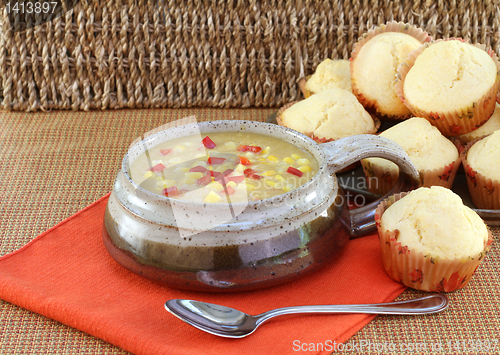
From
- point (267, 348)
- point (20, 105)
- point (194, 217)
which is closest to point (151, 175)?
point (194, 217)

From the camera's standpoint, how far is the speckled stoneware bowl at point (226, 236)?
1.25m

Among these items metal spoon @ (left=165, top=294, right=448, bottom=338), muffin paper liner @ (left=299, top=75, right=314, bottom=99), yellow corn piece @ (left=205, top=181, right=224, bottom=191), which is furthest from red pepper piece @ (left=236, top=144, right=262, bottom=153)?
muffin paper liner @ (left=299, top=75, right=314, bottom=99)

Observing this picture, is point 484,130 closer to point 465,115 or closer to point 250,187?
point 465,115

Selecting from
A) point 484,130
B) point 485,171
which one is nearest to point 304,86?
point 484,130

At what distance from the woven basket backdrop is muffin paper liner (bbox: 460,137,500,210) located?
2.62 feet

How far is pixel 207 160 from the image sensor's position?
1535 millimetres

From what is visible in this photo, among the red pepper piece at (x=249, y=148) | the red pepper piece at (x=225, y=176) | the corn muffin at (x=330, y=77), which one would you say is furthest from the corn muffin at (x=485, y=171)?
the red pepper piece at (x=225, y=176)

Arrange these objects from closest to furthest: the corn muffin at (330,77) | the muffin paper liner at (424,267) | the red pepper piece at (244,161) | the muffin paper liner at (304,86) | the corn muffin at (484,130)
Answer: the muffin paper liner at (424,267) < the red pepper piece at (244,161) < the corn muffin at (484,130) < the corn muffin at (330,77) < the muffin paper liner at (304,86)

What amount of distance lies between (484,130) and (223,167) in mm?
986

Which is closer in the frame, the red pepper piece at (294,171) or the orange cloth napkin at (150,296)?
the orange cloth napkin at (150,296)

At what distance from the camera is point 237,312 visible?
122cm

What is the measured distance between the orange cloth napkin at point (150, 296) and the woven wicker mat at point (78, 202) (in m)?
0.04

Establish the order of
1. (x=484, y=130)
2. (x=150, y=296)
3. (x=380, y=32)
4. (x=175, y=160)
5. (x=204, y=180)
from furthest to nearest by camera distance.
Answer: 1. (x=380, y=32)
2. (x=484, y=130)
3. (x=175, y=160)
4. (x=204, y=180)
5. (x=150, y=296)

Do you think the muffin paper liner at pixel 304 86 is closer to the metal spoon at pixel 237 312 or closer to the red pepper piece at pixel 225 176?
the red pepper piece at pixel 225 176
